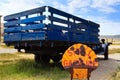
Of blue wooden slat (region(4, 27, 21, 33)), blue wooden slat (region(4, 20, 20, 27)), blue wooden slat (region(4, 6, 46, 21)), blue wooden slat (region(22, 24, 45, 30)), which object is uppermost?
blue wooden slat (region(4, 6, 46, 21))

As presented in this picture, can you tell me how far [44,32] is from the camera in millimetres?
11875

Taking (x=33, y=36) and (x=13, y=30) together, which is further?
(x=13, y=30)

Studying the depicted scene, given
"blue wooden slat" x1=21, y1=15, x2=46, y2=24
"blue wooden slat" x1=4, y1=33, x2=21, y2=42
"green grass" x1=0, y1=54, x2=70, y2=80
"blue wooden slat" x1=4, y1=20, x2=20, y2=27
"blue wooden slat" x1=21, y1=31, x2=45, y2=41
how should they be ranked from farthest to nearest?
"blue wooden slat" x1=4, y1=20, x2=20, y2=27 < "blue wooden slat" x1=4, y1=33, x2=21, y2=42 < "blue wooden slat" x1=21, y1=15, x2=46, y2=24 < "blue wooden slat" x1=21, y1=31, x2=45, y2=41 < "green grass" x1=0, y1=54, x2=70, y2=80

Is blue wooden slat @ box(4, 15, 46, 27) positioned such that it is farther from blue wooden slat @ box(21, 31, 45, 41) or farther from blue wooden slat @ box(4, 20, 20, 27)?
blue wooden slat @ box(21, 31, 45, 41)

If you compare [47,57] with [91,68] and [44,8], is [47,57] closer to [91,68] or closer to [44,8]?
[44,8]

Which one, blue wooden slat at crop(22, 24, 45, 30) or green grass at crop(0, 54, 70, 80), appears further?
blue wooden slat at crop(22, 24, 45, 30)

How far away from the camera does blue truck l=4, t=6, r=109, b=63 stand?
39.8 feet

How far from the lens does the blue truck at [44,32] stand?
12.1 m

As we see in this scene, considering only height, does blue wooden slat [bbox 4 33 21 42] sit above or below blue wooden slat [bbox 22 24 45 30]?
below

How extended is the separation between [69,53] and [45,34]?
457cm

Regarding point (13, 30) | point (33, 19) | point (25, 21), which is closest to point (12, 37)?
point (13, 30)

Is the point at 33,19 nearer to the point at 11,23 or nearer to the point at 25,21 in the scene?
the point at 25,21

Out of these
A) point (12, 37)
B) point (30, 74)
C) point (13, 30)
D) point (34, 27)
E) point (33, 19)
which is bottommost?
point (30, 74)

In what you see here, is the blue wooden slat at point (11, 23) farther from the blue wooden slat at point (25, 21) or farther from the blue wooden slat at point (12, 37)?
the blue wooden slat at point (12, 37)
